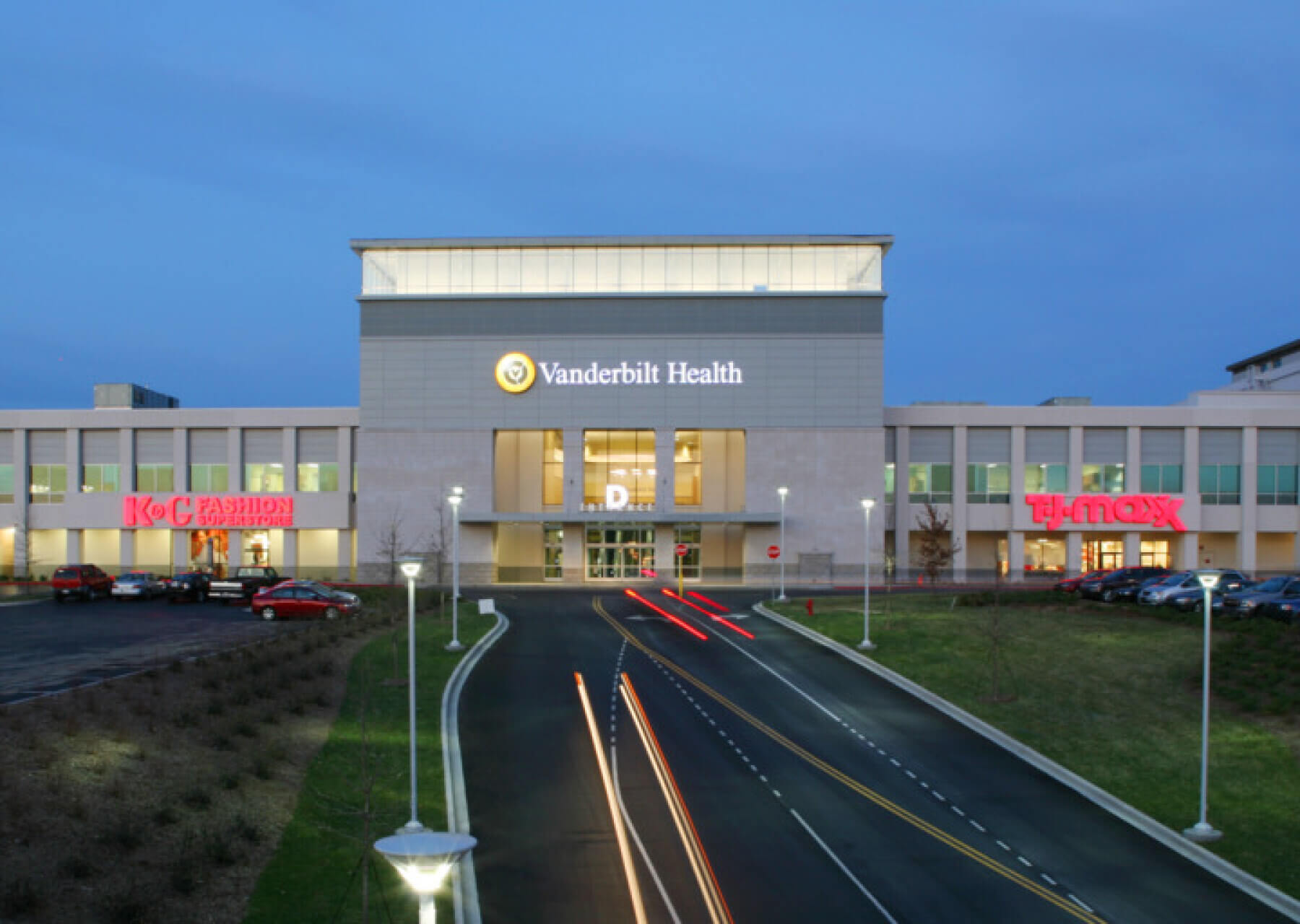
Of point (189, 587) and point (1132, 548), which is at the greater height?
point (1132, 548)

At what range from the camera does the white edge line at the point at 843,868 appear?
51.4 feet

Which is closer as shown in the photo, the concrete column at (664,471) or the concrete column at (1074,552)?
the concrete column at (664,471)

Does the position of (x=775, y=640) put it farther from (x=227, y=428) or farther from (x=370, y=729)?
(x=227, y=428)

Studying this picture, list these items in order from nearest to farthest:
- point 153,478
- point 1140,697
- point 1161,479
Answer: point 1140,697 < point 1161,479 < point 153,478

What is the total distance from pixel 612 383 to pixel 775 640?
31009 millimetres

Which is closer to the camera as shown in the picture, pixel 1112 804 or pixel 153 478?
pixel 1112 804

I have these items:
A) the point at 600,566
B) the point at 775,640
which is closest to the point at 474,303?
the point at 600,566

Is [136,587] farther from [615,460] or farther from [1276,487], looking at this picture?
[1276,487]

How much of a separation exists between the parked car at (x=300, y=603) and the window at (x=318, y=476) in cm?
2726

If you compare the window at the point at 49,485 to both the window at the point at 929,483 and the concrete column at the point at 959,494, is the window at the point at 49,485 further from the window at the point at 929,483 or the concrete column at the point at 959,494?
the concrete column at the point at 959,494

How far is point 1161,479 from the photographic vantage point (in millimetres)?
69438

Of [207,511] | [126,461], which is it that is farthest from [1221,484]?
[126,461]

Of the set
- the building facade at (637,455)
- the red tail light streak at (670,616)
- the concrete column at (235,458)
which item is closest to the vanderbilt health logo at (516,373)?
the building facade at (637,455)

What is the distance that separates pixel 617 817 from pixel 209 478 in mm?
60083
